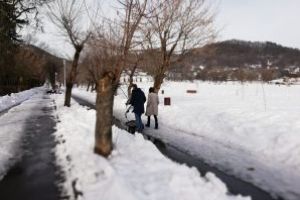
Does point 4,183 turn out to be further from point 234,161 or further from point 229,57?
Answer: point 229,57

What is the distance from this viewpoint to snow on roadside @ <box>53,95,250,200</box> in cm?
637

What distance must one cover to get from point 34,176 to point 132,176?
212 cm

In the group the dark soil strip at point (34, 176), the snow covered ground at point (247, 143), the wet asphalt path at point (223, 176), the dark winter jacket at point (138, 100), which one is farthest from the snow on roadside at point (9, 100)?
the wet asphalt path at point (223, 176)

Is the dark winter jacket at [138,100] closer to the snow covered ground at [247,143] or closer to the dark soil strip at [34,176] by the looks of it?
the snow covered ground at [247,143]

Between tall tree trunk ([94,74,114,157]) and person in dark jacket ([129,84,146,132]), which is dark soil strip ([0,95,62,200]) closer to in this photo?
tall tree trunk ([94,74,114,157])

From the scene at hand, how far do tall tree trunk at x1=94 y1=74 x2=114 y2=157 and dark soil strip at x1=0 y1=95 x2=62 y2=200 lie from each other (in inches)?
45.6

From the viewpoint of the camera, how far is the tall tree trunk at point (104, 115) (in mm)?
9453

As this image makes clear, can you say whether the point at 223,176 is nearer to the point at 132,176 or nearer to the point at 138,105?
the point at 132,176

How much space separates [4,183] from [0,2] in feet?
60.2

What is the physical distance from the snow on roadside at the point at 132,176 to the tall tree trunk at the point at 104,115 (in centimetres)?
29

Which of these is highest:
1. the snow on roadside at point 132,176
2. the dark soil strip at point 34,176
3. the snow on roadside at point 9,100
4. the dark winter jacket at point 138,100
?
the dark winter jacket at point 138,100

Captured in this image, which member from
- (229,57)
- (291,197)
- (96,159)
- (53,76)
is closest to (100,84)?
(96,159)

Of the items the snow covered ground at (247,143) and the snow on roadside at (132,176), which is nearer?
the snow on roadside at (132,176)

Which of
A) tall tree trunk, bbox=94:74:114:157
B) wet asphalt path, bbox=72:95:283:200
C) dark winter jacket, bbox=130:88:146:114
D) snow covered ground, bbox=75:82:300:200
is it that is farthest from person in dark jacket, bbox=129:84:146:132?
tall tree trunk, bbox=94:74:114:157
